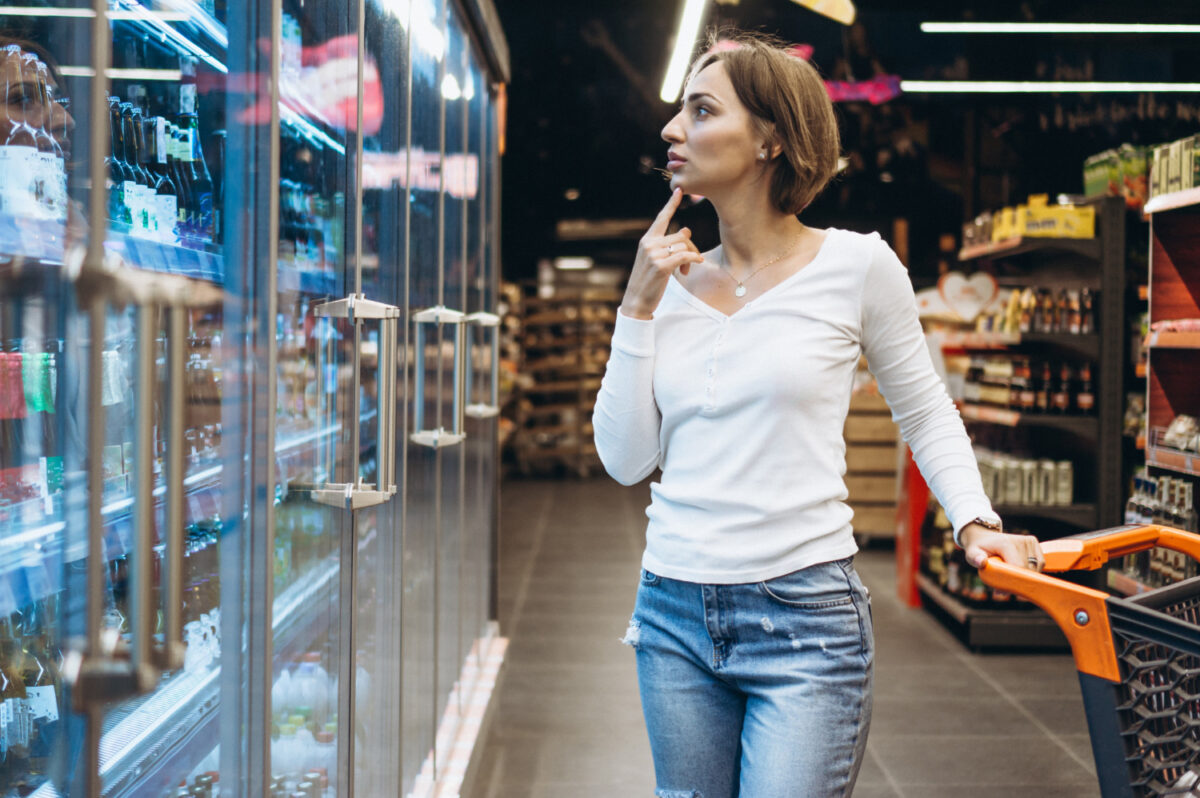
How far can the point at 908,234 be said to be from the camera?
1355 cm

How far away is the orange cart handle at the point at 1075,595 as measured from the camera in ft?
4.21

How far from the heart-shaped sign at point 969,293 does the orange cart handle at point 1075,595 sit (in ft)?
16.6

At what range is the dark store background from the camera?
8.41 metres

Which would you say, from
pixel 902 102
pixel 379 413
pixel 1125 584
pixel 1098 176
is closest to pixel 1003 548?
pixel 379 413

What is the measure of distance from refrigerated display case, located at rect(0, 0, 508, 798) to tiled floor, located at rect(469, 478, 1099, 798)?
1105 mm

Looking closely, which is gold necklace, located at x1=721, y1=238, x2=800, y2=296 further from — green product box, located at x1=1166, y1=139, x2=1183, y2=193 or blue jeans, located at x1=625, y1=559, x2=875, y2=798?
green product box, located at x1=1166, y1=139, x2=1183, y2=193

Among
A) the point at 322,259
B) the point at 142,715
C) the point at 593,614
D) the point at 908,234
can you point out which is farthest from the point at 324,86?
the point at 908,234

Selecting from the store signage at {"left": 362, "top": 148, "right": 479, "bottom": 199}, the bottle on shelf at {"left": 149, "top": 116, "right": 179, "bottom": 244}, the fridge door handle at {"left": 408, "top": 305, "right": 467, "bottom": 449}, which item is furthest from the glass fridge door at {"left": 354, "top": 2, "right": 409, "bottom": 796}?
the bottle on shelf at {"left": 149, "top": 116, "right": 179, "bottom": 244}

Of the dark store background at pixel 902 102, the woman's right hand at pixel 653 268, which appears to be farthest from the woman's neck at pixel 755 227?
the dark store background at pixel 902 102

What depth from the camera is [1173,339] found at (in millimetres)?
3246

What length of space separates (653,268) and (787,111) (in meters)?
0.31

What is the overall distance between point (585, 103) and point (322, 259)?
32.0ft

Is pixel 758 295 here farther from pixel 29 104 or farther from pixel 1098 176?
pixel 1098 176

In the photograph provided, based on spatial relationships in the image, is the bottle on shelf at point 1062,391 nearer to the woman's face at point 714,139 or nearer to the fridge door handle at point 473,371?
the fridge door handle at point 473,371
